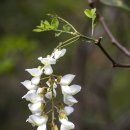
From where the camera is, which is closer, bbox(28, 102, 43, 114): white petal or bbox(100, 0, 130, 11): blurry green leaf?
bbox(28, 102, 43, 114): white petal

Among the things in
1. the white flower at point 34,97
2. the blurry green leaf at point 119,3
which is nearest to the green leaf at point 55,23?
the white flower at point 34,97

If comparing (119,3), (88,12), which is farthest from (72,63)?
(88,12)

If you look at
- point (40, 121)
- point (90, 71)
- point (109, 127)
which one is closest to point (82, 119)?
point (109, 127)

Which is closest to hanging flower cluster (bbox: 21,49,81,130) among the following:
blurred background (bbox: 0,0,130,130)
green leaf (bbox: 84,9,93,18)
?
green leaf (bbox: 84,9,93,18)

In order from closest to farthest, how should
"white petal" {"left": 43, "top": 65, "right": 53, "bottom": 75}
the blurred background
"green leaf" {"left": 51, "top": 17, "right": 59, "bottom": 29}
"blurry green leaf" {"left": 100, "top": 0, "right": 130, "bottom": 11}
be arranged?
"white petal" {"left": 43, "top": 65, "right": 53, "bottom": 75}
"green leaf" {"left": 51, "top": 17, "right": 59, "bottom": 29}
"blurry green leaf" {"left": 100, "top": 0, "right": 130, "bottom": 11}
the blurred background

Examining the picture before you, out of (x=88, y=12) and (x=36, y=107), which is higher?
(x=88, y=12)

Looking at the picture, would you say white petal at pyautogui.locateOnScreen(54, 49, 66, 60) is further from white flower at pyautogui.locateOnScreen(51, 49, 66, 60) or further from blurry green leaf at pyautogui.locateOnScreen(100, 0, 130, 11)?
blurry green leaf at pyautogui.locateOnScreen(100, 0, 130, 11)

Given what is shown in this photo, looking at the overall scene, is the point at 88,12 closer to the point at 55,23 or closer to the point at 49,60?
the point at 55,23

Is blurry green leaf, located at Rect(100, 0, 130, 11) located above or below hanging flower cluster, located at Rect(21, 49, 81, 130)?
above

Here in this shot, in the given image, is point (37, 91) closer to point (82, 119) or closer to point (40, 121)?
point (40, 121)
